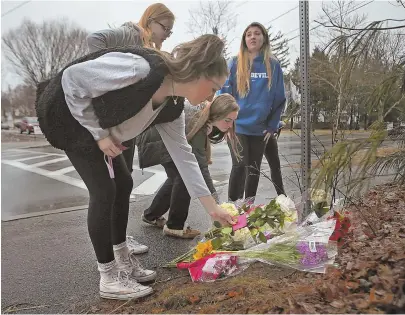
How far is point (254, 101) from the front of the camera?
4238 mm

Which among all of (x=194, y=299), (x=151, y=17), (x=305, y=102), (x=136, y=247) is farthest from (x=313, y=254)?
(x=151, y=17)

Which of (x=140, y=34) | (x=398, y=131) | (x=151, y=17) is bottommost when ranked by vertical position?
(x=398, y=131)

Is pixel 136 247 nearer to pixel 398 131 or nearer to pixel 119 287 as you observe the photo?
pixel 119 287

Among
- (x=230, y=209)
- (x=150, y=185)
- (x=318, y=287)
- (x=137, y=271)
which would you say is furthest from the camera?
(x=150, y=185)

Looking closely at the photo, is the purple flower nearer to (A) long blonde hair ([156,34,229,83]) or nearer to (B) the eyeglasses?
(A) long blonde hair ([156,34,229,83])

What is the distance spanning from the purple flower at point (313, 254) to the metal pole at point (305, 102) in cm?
66

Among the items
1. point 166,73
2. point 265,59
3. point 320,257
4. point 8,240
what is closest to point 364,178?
point 320,257

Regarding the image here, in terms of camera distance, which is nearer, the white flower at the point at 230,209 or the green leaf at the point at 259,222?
the green leaf at the point at 259,222

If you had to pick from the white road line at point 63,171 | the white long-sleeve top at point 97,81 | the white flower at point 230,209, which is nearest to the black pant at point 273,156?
the white flower at point 230,209

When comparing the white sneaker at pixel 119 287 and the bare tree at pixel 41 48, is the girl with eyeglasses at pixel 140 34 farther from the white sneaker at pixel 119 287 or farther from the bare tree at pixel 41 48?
the bare tree at pixel 41 48

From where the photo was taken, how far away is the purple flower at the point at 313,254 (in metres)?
2.48

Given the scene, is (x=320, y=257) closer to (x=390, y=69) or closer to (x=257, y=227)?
(x=257, y=227)

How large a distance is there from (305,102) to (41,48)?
2810 cm

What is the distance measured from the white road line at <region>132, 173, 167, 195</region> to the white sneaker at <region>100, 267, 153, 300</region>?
398cm
